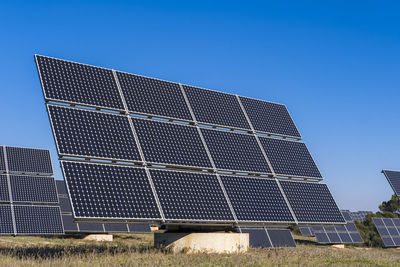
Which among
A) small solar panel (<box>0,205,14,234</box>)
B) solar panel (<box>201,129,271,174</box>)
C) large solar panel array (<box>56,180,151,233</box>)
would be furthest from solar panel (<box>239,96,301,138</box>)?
small solar panel (<box>0,205,14,234</box>)

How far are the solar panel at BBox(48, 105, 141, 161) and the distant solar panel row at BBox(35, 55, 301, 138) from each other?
61 cm

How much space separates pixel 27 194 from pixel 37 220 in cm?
228

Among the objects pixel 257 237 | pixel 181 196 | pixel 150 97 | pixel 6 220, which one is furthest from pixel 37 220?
pixel 181 196

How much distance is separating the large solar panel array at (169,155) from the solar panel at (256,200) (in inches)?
2.2

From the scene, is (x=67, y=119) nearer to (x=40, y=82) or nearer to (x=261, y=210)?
(x=40, y=82)

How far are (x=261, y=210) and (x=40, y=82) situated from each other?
34.0 feet

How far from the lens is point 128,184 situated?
52.6 ft

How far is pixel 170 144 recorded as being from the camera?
18.7 meters

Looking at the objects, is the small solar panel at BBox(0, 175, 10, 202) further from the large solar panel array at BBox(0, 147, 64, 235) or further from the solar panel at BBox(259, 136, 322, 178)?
the solar panel at BBox(259, 136, 322, 178)

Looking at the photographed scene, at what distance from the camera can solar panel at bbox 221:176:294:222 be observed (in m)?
18.5

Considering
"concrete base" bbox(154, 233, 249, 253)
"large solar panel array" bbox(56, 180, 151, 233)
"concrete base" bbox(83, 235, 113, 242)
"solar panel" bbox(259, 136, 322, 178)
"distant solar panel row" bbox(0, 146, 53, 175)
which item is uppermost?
"distant solar panel row" bbox(0, 146, 53, 175)

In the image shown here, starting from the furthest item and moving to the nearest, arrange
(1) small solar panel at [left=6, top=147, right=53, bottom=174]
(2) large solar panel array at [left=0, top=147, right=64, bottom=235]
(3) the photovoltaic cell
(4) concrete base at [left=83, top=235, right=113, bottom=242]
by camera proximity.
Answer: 1. (4) concrete base at [left=83, top=235, right=113, bottom=242]
2. (1) small solar panel at [left=6, top=147, right=53, bottom=174]
3. (2) large solar panel array at [left=0, top=147, right=64, bottom=235]
4. (3) the photovoltaic cell

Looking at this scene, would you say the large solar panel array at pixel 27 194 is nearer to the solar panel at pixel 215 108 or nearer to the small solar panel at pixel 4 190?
the small solar panel at pixel 4 190

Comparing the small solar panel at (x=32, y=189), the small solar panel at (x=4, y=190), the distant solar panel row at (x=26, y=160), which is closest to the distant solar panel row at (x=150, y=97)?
the small solar panel at (x=4, y=190)
